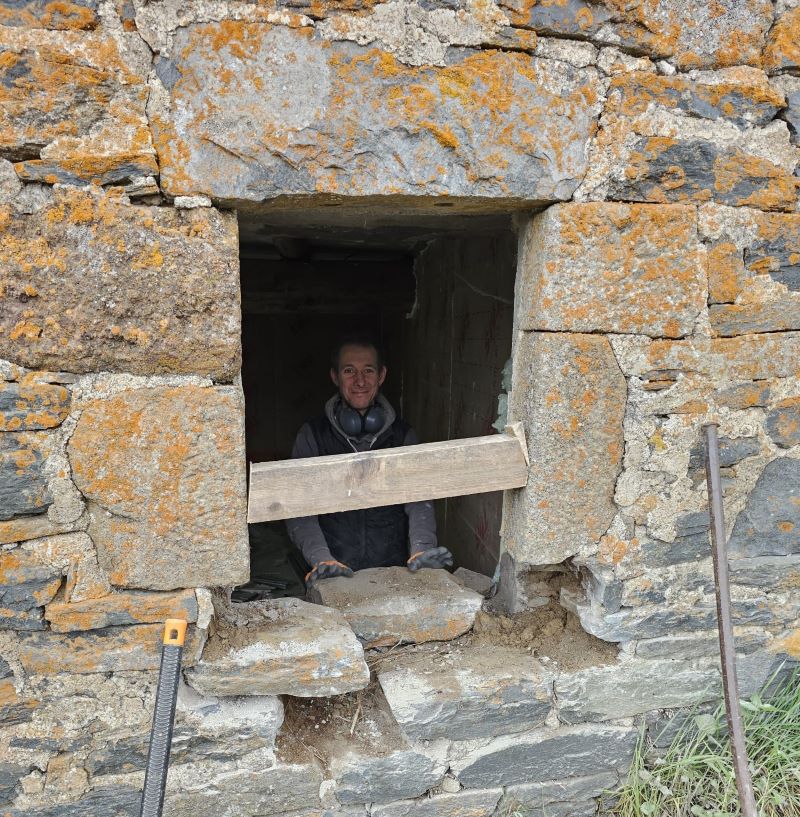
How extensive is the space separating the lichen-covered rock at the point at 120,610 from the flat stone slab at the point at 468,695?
27.2 inches

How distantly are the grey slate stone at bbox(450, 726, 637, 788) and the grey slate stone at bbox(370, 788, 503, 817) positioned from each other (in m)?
0.03

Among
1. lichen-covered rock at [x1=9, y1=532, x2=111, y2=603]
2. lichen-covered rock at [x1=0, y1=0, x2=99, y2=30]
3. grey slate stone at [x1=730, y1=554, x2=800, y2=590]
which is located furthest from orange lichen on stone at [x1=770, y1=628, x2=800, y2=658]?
lichen-covered rock at [x1=0, y1=0, x2=99, y2=30]

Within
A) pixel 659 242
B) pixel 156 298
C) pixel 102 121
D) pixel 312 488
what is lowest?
pixel 312 488

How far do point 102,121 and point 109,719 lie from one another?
5.01 feet

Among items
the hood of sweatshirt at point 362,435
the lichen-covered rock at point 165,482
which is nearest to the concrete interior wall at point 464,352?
the hood of sweatshirt at point 362,435

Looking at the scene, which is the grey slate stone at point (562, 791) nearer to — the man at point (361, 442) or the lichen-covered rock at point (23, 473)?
the man at point (361, 442)

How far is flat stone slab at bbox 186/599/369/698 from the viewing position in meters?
1.77

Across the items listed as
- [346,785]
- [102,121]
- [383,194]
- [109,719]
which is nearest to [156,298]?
[102,121]

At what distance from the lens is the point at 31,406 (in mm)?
1513

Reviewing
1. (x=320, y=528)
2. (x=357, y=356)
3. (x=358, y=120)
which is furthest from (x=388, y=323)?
(x=358, y=120)

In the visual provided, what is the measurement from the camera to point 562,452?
1888mm

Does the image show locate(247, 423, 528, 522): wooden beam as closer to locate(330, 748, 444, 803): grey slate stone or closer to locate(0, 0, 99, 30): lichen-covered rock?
locate(330, 748, 444, 803): grey slate stone

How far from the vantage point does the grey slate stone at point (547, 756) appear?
6.59ft

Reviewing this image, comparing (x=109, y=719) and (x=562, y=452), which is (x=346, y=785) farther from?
(x=562, y=452)
